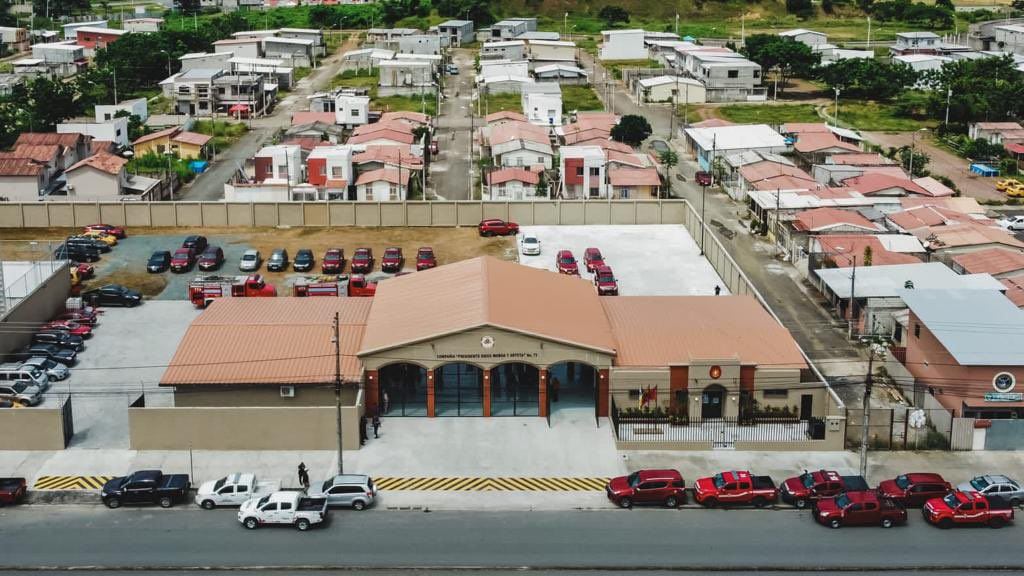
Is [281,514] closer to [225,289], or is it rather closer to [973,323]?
[225,289]

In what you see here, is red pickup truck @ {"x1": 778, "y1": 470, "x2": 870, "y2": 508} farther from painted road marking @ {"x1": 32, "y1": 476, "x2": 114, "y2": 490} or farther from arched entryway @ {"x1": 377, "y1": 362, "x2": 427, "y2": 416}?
painted road marking @ {"x1": 32, "y1": 476, "x2": 114, "y2": 490}

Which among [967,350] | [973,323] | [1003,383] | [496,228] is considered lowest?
[1003,383]

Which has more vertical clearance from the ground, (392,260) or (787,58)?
(787,58)

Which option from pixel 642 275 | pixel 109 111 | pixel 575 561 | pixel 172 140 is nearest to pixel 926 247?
pixel 642 275

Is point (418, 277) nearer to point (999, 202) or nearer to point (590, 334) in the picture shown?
point (590, 334)

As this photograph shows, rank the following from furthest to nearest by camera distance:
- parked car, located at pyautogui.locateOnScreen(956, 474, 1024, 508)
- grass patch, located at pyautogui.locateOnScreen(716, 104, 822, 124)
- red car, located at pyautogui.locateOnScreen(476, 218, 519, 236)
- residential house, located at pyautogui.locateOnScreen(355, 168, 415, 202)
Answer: grass patch, located at pyautogui.locateOnScreen(716, 104, 822, 124) → residential house, located at pyautogui.locateOnScreen(355, 168, 415, 202) → red car, located at pyautogui.locateOnScreen(476, 218, 519, 236) → parked car, located at pyautogui.locateOnScreen(956, 474, 1024, 508)

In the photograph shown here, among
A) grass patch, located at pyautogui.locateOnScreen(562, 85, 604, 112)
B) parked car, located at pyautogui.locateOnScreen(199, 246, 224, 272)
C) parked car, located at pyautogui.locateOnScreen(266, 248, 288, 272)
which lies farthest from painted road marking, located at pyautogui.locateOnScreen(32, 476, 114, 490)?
grass patch, located at pyautogui.locateOnScreen(562, 85, 604, 112)

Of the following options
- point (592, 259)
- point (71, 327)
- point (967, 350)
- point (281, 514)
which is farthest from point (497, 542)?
point (592, 259)
